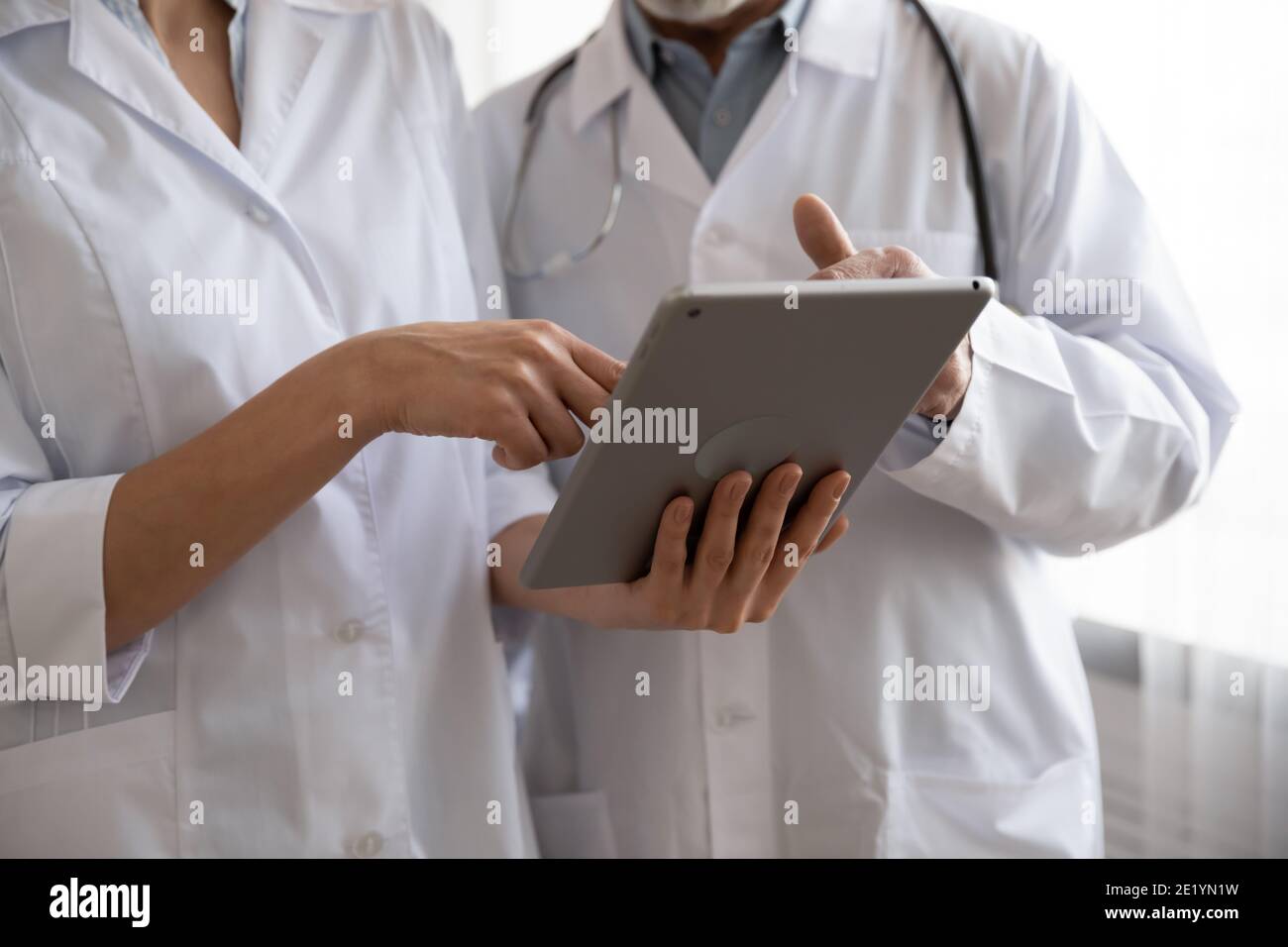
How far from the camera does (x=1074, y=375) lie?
2.91ft

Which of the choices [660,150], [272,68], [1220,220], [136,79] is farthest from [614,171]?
[1220,220]

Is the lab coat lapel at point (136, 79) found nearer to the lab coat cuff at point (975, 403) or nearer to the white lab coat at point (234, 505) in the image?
the white lab coat at point (234, 505)

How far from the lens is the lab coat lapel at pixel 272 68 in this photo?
0.86 metres

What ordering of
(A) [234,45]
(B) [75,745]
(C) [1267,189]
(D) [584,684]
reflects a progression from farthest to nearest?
(C) [1267,189] → (D) [584,684] → (A) [234,45] → (B) [75,745]

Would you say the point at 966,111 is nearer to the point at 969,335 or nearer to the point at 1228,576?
the point at 969,335

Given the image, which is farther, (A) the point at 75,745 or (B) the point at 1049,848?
(B) the point at 1049,848

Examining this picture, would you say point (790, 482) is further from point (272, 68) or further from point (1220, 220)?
point (1220, 220)

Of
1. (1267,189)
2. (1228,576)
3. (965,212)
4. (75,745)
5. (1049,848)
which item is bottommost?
(1049,848)

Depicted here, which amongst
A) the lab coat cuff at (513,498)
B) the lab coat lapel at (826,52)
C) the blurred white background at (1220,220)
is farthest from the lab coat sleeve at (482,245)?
the blurred white background at (1220,220)

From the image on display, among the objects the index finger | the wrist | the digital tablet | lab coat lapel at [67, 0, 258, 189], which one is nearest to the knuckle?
the digital tablet

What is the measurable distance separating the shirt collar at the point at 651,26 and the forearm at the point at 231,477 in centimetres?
49
